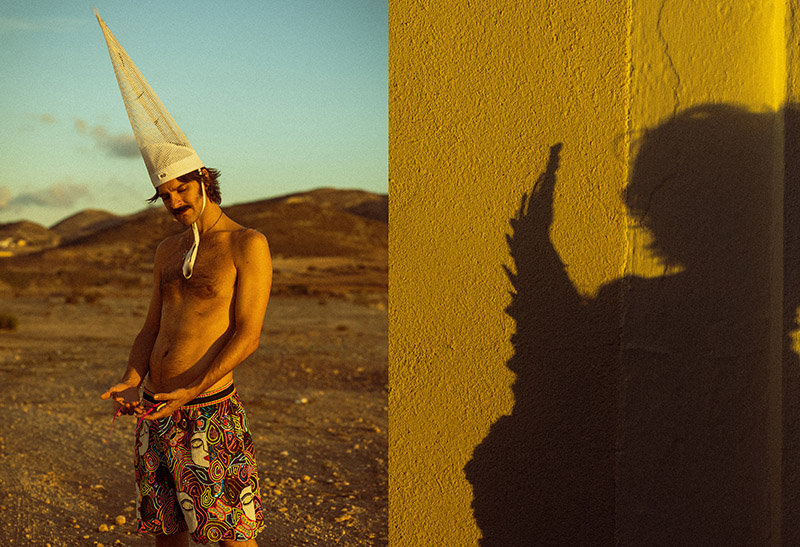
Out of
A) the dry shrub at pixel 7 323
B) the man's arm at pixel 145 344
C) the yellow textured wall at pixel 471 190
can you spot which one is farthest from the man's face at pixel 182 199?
the dry shrub at pixel 7 323

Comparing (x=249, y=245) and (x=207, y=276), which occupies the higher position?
(x=249, y=245)

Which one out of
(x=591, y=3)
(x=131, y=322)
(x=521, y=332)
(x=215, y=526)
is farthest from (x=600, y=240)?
(x=131, y=322)

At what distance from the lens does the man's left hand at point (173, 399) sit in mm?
2603


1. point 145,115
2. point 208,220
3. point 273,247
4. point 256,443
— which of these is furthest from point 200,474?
point 273,247

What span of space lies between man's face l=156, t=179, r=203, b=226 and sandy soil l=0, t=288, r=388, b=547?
241 centimetres

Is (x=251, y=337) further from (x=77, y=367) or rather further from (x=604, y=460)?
(x=77, y=367)

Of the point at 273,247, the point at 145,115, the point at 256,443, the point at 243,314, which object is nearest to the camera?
the point at 243,314

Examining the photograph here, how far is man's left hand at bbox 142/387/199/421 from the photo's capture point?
260 centimetres

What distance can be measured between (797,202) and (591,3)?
3.26 ft

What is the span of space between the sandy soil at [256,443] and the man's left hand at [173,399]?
2.08 metres

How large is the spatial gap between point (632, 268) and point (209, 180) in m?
1.65

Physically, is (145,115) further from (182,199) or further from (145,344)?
(145,344)

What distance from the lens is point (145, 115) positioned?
2793 mm

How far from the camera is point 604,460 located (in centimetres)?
258
